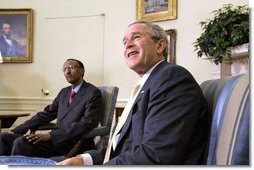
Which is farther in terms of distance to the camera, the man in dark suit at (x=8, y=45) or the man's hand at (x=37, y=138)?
the man in dark suit at (x=8, y=45)

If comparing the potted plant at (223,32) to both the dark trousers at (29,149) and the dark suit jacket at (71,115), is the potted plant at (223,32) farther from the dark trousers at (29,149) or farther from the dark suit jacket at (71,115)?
the dark trousers at (29,149)

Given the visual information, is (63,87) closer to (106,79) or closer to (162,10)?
(106,79)

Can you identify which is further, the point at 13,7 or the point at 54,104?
the point at 13,7

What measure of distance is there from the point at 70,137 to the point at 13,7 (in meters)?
0.98

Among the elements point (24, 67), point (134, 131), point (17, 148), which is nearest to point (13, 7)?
point (24, 67)

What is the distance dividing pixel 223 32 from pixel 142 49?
679mm

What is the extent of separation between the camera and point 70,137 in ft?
5.77

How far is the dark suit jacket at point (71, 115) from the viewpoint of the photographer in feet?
5.82

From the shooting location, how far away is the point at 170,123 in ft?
2.74

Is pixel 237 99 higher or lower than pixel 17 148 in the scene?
higher

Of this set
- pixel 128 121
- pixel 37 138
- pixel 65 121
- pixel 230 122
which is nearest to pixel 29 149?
pixel 37 138

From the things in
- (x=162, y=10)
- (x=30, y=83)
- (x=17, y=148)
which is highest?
(x=162, y=10)

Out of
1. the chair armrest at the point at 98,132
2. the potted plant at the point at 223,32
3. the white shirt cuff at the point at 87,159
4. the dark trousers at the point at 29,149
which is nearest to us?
the white shirt cuff at the point at 87,159

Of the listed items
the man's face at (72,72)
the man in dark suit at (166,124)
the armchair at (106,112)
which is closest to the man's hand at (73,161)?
the man in dark suit at (166,124)
